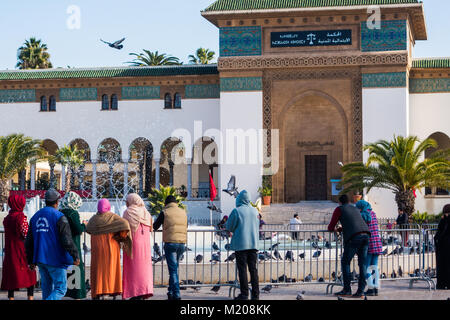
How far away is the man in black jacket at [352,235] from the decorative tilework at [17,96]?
2465 centimetres

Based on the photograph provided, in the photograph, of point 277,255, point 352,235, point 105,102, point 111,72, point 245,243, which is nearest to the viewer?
point 245,243

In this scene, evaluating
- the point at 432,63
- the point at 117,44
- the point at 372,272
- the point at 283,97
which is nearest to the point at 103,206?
the point at 372,272

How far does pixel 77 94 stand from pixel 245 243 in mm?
23756

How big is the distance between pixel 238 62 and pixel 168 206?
1942 centimetres

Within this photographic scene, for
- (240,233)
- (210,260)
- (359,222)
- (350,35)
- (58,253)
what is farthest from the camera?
(350,35)

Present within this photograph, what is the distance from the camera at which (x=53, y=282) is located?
8172mm

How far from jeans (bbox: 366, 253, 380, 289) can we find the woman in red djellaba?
4.81 meters

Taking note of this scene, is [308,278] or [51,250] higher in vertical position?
[51,250]

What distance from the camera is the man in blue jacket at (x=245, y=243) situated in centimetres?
952

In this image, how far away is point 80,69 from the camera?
3222 cm

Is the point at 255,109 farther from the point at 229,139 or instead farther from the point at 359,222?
the point at 359,222

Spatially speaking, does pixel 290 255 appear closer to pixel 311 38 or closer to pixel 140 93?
pixel 311 38
